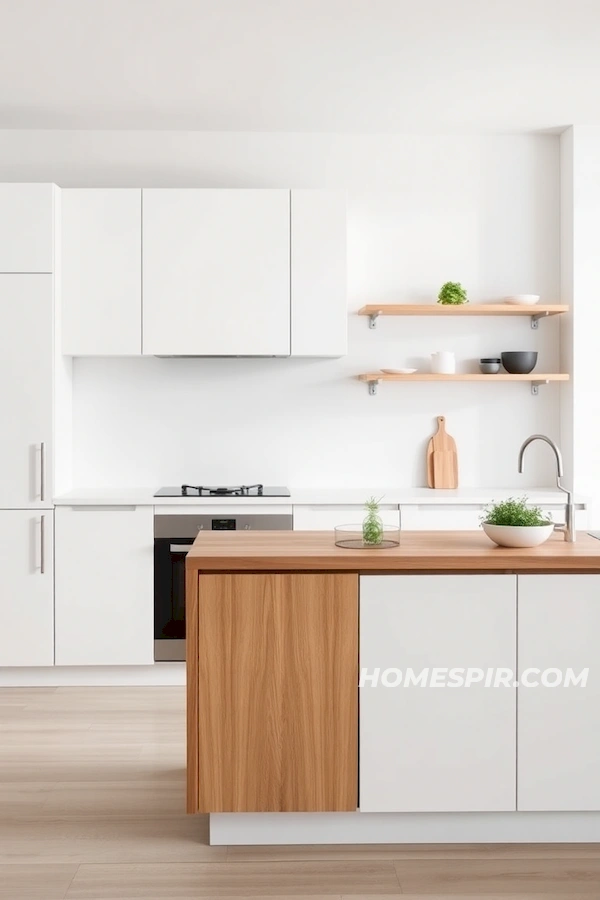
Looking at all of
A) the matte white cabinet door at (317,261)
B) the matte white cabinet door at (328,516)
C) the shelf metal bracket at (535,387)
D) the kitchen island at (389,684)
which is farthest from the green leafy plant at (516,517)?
the shelf metal bracket at (535,387)

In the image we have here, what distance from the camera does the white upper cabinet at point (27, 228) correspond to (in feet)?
14.1

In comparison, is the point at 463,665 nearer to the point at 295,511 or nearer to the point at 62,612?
the point at 295,511

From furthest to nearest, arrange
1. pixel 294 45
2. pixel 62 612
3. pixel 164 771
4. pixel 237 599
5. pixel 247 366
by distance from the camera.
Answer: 1. pixel 247 366
2. pixel 62 612
3. pixel 294 45
4. pixel 164 771
5. pixel 237 599

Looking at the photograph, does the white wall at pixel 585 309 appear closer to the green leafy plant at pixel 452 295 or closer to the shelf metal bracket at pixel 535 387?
the shelf metal bracket at pixel 535 387

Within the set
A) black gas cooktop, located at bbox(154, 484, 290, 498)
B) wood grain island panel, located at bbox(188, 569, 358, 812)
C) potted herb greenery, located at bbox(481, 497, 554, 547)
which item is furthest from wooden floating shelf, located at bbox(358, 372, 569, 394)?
wood grain island panel, located at bbox(188, 569, 358, 812)

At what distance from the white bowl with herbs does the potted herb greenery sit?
30 centimetres

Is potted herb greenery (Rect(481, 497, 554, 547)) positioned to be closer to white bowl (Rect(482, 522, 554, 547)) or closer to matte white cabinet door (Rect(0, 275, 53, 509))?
white bowl (Rect(482, 522, 554, 547))

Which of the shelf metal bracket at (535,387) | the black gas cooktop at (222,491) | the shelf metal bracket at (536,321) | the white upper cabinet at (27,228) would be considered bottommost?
the black gas cooktop at (222,491)

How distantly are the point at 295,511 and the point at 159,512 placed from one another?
0.68 meters

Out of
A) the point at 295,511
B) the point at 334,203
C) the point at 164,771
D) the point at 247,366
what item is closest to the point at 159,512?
the point at 295,511

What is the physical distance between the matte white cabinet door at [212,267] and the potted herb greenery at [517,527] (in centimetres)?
210

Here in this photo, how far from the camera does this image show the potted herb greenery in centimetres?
268

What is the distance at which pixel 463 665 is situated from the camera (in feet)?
8.64

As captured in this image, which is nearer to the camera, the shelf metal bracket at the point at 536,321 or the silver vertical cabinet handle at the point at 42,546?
the silver vertical cabinet handle at the point at 42,546
